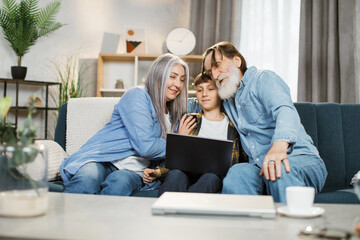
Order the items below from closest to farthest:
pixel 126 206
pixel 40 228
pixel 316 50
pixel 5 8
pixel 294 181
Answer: pixel 40 228
pixel 126 206
pixel 294 181
pixel 316 50
pixel 5 8

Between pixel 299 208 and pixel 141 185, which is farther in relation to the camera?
pixel 141 185

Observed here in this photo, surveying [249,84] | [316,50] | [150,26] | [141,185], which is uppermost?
[150,26]

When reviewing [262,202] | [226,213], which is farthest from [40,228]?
[262,202]

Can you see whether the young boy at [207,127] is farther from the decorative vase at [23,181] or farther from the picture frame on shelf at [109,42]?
the picture frame on shelf at [109,42]

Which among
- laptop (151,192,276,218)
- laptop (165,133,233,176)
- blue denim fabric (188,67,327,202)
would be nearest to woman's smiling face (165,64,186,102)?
blue denim fabric (188,67,327,202)

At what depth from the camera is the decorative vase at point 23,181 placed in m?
0.91

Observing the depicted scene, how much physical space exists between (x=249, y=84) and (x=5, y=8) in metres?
2.96

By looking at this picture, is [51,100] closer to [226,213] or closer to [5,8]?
[5,8]

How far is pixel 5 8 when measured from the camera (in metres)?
3.88

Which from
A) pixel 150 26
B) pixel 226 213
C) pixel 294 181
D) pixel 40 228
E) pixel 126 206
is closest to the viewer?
pixel 40 228

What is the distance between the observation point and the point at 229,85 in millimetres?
1919

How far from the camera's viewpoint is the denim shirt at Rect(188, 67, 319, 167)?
5.48 ft

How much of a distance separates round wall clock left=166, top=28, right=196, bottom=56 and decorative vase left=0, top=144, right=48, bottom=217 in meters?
3.03

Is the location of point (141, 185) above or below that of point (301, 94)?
below
